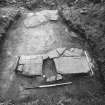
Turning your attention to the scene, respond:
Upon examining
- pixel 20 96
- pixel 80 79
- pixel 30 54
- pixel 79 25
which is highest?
pixel 79 25

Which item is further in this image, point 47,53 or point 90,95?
point 47,53

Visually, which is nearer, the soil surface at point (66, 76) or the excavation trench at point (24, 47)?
the soil surface at point (66, 76)

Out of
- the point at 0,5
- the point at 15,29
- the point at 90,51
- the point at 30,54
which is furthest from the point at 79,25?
the point at 0,5

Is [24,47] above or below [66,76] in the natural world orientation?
above

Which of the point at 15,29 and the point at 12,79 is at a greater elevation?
the point at 15,29

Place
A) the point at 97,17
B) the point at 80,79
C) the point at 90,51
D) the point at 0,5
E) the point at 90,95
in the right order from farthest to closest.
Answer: the point at 0,5, the point at 97,17, the point at 90,51, the point at 80,79, the point at 90,95

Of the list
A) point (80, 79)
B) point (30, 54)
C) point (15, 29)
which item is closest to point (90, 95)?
point (80, 79)

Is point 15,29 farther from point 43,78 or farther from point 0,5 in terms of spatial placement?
point 43,78

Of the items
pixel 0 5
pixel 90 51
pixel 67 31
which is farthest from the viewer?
pixel 0 5

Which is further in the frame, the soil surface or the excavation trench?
the excavation trench

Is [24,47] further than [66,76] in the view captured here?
Yes
